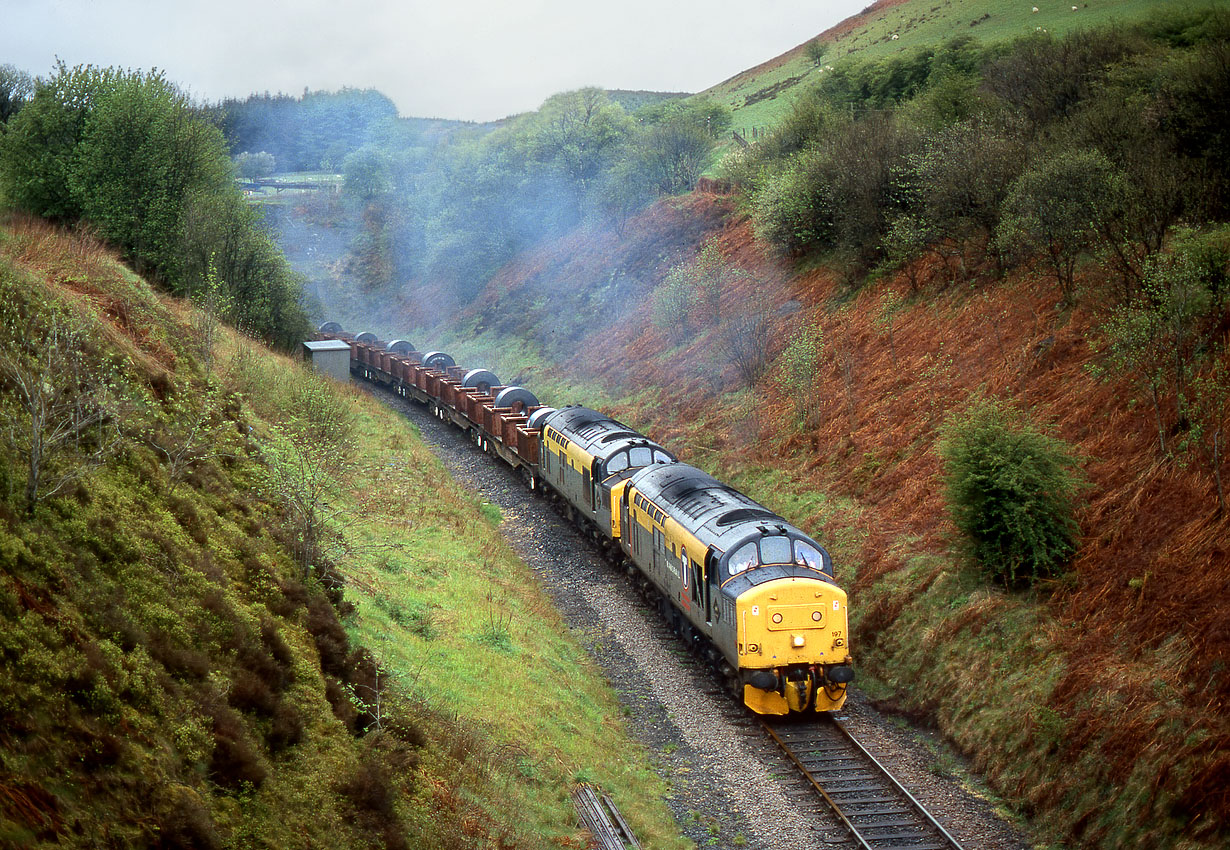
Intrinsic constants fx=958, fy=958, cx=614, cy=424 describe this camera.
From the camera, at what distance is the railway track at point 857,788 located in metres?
14.2

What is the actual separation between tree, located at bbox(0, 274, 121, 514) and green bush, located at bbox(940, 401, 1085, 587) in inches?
596

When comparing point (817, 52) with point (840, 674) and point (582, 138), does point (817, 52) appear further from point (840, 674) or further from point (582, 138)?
point (840, 674)

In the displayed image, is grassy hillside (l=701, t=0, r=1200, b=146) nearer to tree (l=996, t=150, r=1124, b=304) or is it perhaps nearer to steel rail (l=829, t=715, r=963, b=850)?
tree (l=996, t=150, r=1124, b=304)

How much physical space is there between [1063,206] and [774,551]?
13.4 meters

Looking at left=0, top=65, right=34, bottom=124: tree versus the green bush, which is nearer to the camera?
the green bush

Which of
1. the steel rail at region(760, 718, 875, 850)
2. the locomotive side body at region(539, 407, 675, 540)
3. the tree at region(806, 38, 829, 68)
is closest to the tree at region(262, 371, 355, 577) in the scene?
the locomotive side body at region(539, 407, 675, 540)

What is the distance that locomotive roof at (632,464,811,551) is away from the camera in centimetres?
1897

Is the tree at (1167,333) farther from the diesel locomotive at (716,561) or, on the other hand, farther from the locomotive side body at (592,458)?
the locomotive side body at (592,458)

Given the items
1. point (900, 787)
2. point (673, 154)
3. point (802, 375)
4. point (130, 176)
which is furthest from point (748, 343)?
point (673, 154)

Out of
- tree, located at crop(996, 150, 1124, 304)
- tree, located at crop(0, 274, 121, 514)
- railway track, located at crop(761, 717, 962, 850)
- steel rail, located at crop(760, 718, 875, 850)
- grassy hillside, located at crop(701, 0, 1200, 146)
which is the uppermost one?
grassy hillside, located at crop(701, 0, 1200, 146)

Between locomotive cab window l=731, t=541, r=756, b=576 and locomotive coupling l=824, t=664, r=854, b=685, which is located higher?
locomotive cab window l=731, t=541, r=756, b=576

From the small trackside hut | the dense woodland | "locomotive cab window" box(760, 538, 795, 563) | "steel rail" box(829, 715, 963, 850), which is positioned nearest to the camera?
"steel rail" box(829, 715, 963, 850)

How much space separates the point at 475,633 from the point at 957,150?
22117 millimetres

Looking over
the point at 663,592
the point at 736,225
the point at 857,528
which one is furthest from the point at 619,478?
the point at 736,225
